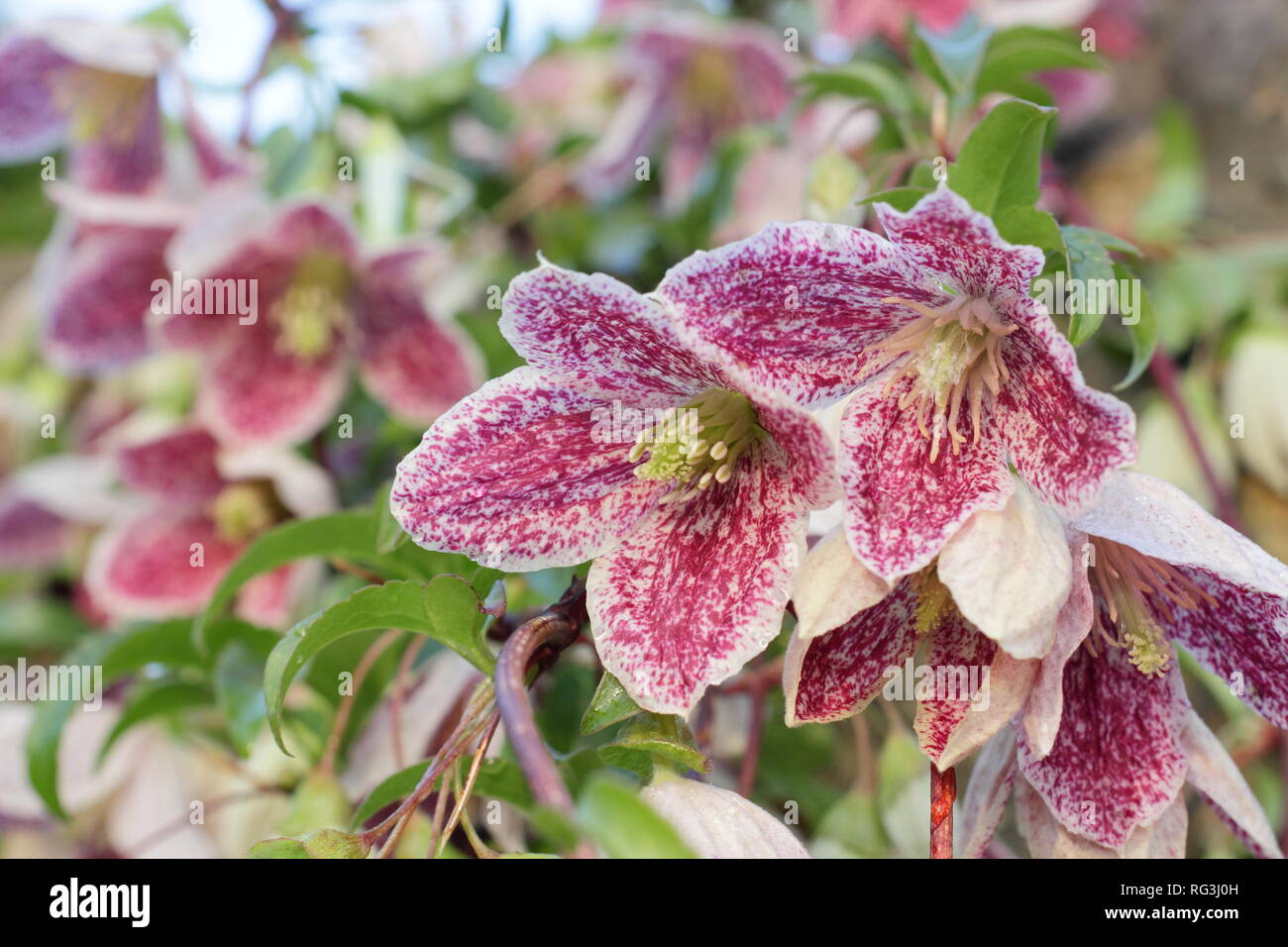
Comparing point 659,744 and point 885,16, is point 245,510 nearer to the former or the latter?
point 659,744

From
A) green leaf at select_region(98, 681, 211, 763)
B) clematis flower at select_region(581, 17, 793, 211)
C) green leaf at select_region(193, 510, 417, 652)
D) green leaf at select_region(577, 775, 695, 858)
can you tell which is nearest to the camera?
green leaf at select_region(577, 775, 695, 858)

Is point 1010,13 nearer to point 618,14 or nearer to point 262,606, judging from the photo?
point 618,14

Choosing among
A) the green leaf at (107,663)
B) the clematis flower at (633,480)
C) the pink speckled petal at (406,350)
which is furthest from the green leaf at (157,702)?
the clematis flower at (633,480)

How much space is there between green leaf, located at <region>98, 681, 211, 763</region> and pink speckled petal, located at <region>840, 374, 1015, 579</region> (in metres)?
0.48

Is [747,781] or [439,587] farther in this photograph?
[747,781]

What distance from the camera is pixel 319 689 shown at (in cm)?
68

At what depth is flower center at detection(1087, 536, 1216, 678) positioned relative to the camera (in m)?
0.46

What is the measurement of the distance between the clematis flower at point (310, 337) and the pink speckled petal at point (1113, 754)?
52 cm

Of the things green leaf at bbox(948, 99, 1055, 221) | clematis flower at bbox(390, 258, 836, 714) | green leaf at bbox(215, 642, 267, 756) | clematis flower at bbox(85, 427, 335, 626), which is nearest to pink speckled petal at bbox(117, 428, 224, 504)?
clematis flower at bbox(85, 427, 335, 626)

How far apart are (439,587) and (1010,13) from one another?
824 mm

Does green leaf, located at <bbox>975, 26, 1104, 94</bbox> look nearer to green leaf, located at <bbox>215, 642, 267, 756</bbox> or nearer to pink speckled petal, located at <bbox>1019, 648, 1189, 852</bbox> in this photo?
pink speckled petal, located at <bbox>1019, 648, 1189, 852</bbox>

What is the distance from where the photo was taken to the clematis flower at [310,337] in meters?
0.87

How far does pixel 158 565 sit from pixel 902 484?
69 cm
